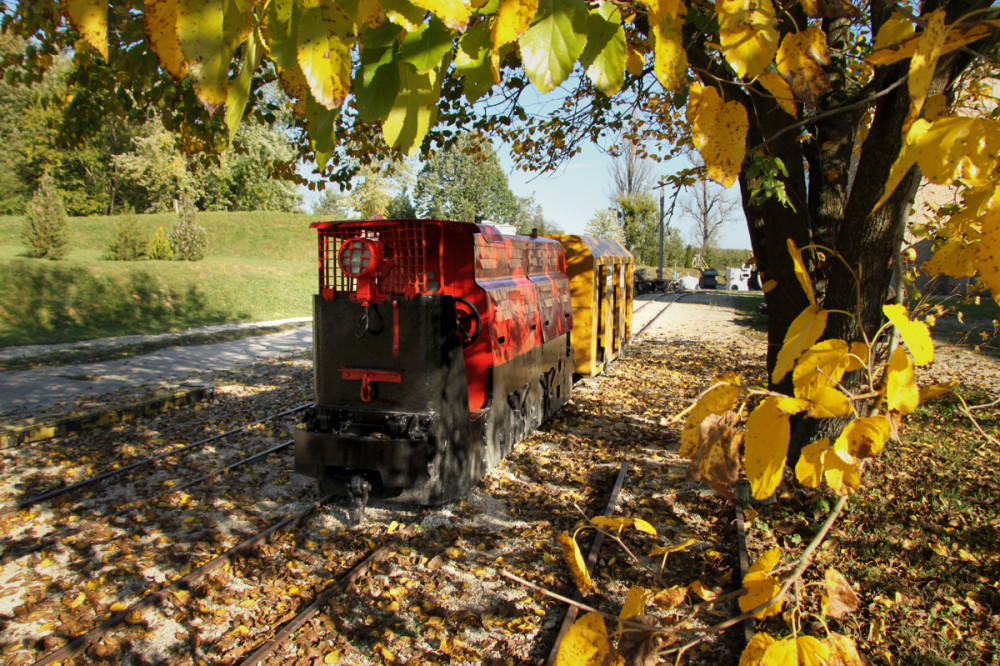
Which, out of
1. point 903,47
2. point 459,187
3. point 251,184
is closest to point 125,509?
point 903,47

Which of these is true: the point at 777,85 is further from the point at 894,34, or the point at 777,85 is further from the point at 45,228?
the point at 45,228

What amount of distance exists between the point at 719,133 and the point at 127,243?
33.1m

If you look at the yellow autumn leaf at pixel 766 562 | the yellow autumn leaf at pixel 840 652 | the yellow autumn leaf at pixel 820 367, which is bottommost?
the yellow autumn leaf at pixel 840 652

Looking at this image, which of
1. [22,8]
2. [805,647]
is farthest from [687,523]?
[22,8]

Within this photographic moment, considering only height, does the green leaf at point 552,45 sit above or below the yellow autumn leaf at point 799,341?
above

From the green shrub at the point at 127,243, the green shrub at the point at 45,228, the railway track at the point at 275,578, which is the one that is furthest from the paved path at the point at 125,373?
the green shrub at the point at 127,243

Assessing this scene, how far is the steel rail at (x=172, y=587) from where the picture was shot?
403 cm

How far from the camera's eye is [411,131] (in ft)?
5.55

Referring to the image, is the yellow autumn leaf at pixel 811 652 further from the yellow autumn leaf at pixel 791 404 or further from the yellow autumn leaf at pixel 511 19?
the yellow autumn leaf at pixel 511 19

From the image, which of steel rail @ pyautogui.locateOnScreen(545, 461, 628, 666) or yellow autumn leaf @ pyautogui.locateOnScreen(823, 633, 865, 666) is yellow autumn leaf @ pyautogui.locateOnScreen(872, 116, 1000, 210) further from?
steel rail @ pyautogui.locateOnScreen(545, 461, 628, 666)

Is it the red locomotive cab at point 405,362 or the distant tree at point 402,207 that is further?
the distant tree at point 402,207

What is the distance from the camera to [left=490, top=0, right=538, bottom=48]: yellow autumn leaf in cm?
139

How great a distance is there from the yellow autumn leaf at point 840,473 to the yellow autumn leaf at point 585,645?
513 mm

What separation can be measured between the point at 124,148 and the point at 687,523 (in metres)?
58.4
